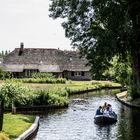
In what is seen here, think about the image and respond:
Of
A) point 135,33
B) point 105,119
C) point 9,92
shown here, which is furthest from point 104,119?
point 135,33

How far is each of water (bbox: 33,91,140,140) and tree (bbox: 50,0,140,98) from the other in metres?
6.30

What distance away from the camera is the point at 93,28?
181 feet

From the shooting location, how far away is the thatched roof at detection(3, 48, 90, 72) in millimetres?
117438

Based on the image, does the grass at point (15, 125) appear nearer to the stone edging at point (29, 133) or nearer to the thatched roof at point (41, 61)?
the stone edging at point (29, 133)

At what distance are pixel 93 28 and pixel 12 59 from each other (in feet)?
222

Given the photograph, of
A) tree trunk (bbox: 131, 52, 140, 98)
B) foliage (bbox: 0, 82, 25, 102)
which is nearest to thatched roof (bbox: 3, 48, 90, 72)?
tree trunk (bbox: 131, 52, 140, 98)

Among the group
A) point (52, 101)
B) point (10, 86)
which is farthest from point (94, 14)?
point (10, 86)

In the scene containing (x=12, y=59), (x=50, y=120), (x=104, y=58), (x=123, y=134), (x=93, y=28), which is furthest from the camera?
(x=12, y=59)

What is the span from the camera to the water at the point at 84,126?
35844mm

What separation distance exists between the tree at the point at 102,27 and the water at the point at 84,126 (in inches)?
248

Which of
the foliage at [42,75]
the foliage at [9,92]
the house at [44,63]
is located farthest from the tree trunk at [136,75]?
the house at [44,63]

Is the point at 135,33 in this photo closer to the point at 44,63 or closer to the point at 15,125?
the point at 15,125

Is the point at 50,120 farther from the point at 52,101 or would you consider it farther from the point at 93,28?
the point at 93,28

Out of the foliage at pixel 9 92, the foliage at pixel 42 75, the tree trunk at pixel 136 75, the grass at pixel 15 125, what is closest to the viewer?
the grass at pixel 15 125
